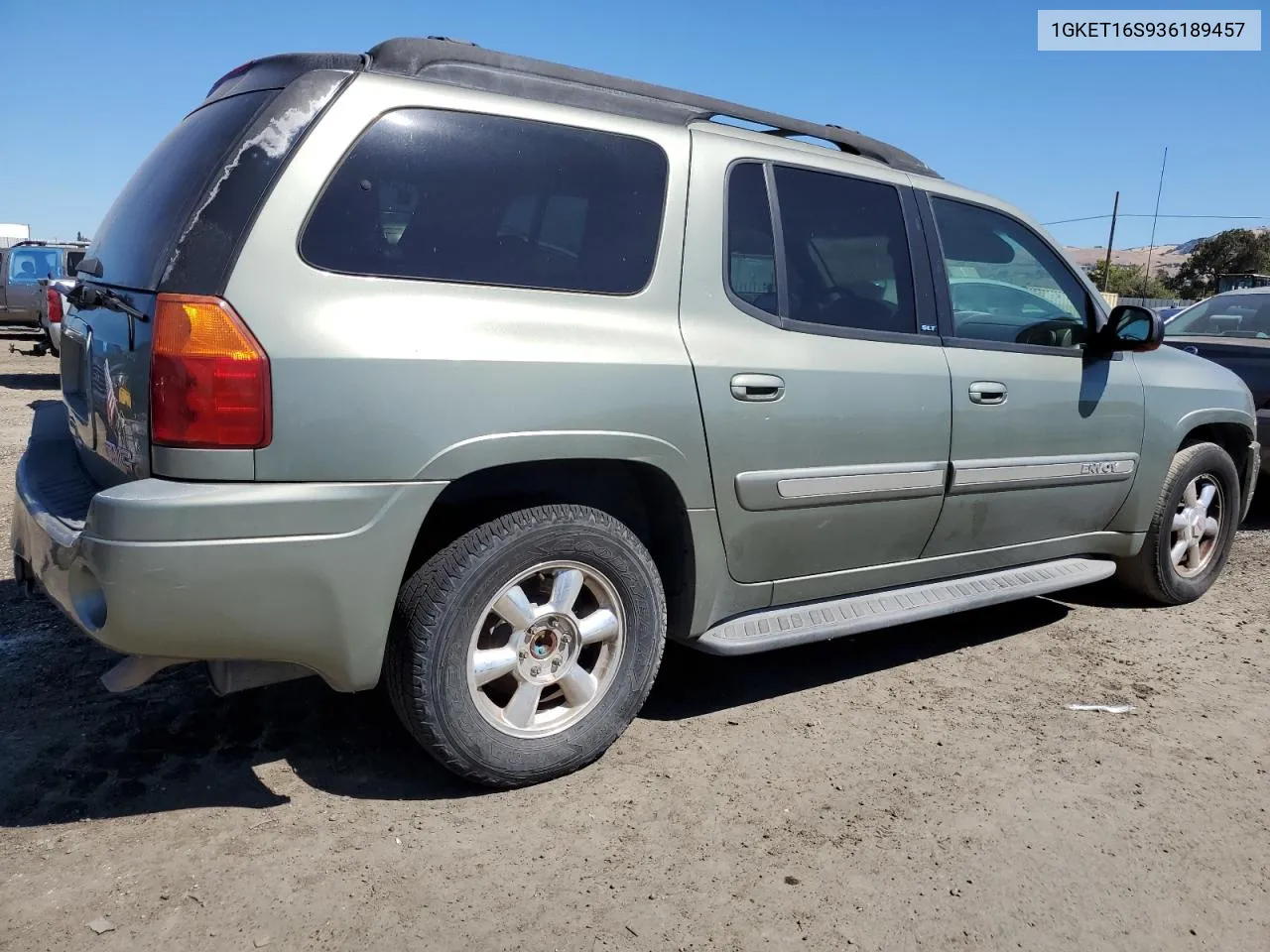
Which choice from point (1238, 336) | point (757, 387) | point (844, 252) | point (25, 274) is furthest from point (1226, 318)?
point (25, 274)

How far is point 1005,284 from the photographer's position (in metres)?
4.09

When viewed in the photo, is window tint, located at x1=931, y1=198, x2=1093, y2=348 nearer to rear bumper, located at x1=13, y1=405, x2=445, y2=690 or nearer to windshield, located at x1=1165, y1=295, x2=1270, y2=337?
rear bumper, located at x1=13, y1=405, x2=445, y2=690

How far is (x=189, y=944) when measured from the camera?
218cm

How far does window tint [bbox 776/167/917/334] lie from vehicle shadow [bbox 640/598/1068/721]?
1313 millimetres

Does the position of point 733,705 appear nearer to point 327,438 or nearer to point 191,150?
point 327,438

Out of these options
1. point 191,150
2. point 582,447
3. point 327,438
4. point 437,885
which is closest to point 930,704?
point 582,447

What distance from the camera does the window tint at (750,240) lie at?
125 inches

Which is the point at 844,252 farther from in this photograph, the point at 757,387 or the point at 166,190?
the point at 166,190

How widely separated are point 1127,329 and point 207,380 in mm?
3518

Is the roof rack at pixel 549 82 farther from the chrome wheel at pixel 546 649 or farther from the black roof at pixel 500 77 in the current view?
the chrome wheel at pixel 546 649

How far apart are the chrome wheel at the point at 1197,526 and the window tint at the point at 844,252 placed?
204 cm

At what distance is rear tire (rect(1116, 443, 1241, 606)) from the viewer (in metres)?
4.63

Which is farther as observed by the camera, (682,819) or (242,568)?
(682,819)

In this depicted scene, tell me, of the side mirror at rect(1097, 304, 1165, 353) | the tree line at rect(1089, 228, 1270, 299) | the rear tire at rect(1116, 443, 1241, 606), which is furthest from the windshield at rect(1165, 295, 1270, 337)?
the tree line at rect(1089, 228, 1270, 299)
